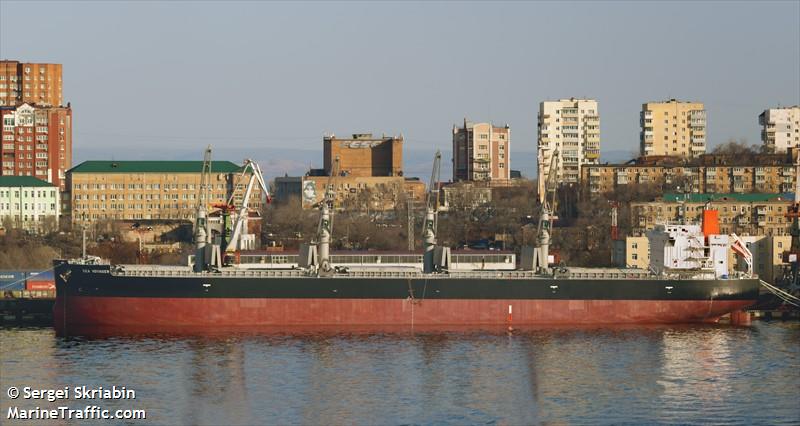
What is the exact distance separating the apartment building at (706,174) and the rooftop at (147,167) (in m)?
29.0

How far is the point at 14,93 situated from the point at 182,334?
3211 inches

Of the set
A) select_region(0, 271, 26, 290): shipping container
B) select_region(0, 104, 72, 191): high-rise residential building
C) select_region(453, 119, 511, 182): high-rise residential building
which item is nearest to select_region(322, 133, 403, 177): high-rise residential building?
select_region(453, 119, 511, 182): high-rise residential building

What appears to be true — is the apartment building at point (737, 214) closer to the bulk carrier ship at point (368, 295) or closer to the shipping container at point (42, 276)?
the bulk carrier ship at point (368, 295)

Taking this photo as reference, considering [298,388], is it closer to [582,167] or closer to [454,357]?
[454,357]

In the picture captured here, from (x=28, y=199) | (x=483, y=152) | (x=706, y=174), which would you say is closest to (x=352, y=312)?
(x=28, y=199)

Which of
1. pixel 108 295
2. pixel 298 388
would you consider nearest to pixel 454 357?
→ pixel 298 388

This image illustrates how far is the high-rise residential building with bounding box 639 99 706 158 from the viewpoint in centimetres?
14488

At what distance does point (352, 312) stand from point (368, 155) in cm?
7253

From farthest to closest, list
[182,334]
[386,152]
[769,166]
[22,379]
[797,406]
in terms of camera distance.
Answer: [386,152], [769,166], [182,334], [22,379], [797,406]

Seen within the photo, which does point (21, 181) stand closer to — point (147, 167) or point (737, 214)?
point (147, 167)

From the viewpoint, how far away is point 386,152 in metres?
138

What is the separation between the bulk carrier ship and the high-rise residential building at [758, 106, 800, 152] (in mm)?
85675

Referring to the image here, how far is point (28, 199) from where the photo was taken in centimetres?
11956

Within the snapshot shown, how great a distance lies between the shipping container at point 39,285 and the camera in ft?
243
